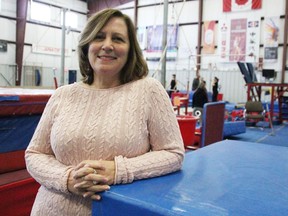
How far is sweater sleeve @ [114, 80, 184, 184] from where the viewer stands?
95 cm

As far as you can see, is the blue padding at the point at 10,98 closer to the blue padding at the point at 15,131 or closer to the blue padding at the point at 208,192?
the blue padding at the point at 15,131

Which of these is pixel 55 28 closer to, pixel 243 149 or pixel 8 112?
pixel 8 112

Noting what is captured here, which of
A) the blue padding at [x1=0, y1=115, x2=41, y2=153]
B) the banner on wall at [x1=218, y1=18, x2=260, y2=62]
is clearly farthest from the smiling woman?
the banner on wall at [x1=218, y1=18, x2=260, y2=62]

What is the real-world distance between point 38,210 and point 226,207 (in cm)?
65

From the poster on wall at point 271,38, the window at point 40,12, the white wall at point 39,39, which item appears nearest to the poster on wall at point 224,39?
the poster on wall at point 271,38

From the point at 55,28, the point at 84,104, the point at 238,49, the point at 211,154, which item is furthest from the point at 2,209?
the point at 55,28

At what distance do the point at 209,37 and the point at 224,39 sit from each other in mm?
662

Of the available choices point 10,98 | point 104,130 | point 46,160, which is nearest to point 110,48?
point 104,130

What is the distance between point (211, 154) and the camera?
1.31 meters

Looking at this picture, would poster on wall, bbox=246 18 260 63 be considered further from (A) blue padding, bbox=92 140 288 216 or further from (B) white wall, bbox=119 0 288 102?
(A) blue padding, bbox=92 140 288 216

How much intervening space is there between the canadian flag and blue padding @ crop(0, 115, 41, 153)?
1037 cm

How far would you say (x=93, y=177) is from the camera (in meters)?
0.88

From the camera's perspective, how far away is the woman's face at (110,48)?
1088 mm

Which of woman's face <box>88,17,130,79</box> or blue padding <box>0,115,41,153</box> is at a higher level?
woman's face <box>88,17,130,79</box>
